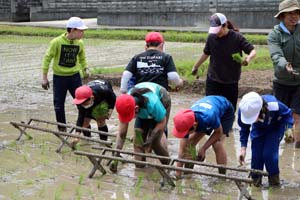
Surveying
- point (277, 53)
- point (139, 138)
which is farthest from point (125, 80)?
point (277, 53)

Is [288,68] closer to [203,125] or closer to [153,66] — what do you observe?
[203,125]

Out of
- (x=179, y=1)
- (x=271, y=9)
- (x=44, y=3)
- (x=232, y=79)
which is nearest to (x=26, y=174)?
(x=232, y=79)

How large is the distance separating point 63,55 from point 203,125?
3.02 meters

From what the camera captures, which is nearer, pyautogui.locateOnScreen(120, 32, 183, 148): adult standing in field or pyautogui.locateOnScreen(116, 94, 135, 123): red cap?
pyautogui.locateOnScreen(116, 94, 135, 123): red cap

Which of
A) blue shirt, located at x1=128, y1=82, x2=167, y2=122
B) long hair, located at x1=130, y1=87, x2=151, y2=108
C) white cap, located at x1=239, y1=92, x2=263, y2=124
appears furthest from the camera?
blue shirt, located at x1=128, y1=82, x2=167, y2=122

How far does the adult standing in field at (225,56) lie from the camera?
26.3ft

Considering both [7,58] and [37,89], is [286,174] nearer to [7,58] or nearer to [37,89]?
[37,89]

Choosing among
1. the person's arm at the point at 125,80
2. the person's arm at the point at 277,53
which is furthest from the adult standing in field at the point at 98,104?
the person's arm at the point at 277,53

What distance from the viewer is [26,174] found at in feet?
21.8

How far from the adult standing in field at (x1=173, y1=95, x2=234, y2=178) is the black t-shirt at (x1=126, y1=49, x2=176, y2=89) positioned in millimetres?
857

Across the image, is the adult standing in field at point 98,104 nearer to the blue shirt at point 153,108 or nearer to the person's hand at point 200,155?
the blue shirt at point 153,108

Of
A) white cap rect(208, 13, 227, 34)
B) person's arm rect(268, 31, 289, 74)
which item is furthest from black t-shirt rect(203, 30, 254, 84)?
person's arm rect(268, 31, 289, 74)

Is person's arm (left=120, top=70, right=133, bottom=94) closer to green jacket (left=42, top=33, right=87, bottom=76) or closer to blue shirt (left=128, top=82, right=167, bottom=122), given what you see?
blue shirt (left=128, top=82, right=167, bottom=122)

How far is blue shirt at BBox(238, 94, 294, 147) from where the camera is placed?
6.02 metres
